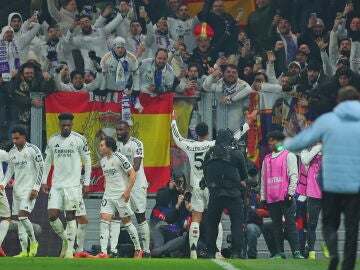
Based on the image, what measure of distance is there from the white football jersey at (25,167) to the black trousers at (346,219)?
9.51 metres

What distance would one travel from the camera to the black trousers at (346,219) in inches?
512

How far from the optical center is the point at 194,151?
22109mm

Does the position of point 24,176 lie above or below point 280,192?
above

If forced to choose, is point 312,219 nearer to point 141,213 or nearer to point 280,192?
point 280,192

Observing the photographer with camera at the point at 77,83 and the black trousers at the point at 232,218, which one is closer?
the black trousers at the point at 232,218

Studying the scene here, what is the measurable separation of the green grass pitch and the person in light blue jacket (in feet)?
11.7

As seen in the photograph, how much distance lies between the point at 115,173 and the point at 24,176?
1556 millimetres

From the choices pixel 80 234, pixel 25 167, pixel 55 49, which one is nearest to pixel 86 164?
pixel 25 167

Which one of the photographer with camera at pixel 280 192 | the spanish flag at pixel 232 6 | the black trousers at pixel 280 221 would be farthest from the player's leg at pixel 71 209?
the spanish flag at pixel 232 6

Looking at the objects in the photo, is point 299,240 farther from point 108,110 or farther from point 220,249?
point 108,110

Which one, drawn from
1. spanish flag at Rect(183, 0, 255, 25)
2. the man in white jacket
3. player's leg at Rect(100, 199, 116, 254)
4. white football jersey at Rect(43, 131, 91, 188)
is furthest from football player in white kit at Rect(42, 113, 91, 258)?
spanish flag at Rect(183, 0, 255, 25)

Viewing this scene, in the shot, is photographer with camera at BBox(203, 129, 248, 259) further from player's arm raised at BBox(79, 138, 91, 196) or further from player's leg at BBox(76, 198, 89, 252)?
player's leg at BBox(76, 198, 89, 252)

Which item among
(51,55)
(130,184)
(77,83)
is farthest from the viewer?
(51,55)

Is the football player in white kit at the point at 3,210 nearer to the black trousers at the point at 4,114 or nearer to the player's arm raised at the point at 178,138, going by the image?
the black trousers at the point at 4,114
